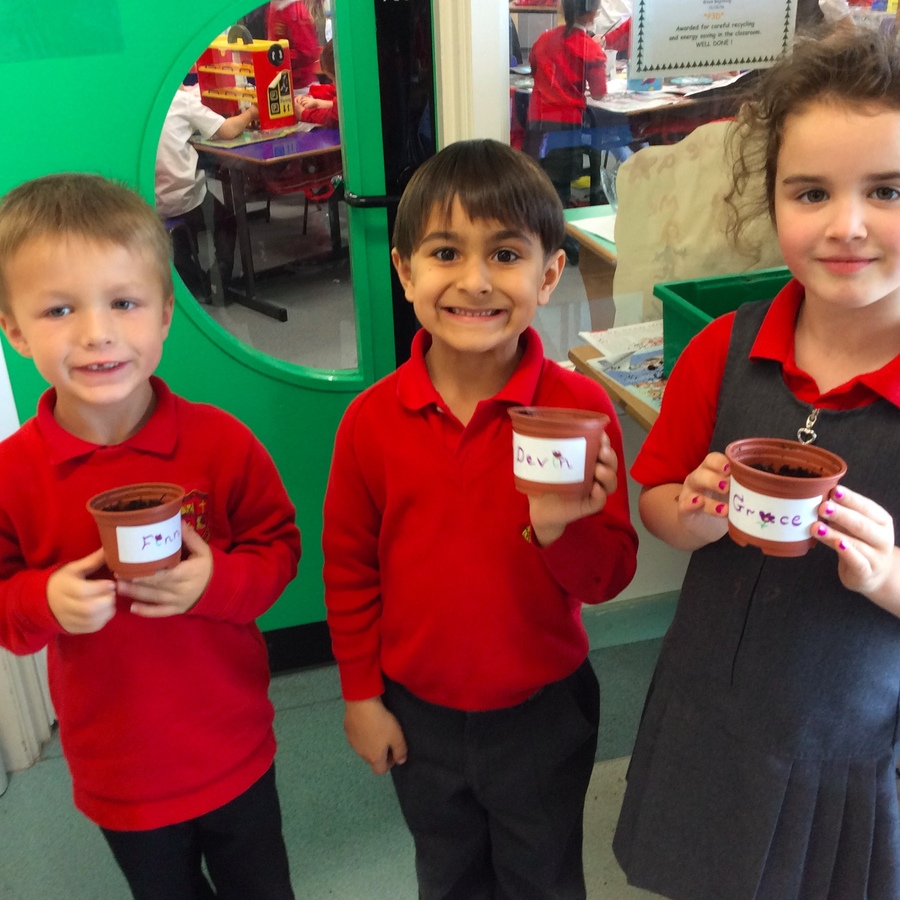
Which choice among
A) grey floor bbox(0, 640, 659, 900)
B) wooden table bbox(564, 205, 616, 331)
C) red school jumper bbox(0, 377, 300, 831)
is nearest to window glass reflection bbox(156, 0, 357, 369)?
wooden table bbox(564, 205, 616, 331)

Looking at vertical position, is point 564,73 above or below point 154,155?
above

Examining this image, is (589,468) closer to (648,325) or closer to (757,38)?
(648,325)

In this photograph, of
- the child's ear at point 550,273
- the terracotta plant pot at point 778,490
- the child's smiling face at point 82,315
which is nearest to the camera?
the terracotta plant pot at point 778,490

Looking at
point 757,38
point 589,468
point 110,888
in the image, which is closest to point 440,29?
point 757,38

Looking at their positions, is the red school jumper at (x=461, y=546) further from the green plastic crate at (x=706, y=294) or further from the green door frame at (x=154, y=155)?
the green door frame at (x=154, y=155)

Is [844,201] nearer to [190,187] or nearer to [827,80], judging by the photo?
[827,80]

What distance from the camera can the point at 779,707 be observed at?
113cm

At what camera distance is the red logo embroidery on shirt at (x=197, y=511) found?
118 cm

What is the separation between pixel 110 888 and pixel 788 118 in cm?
190

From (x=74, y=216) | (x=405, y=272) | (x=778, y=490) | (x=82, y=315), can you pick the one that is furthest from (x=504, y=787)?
(x=74, y=216)

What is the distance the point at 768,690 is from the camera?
1135mm

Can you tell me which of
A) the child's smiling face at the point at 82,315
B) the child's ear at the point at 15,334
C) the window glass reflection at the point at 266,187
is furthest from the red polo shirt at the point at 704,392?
the window glass reflection at the point at 266,187

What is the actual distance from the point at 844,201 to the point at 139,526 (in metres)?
0.90

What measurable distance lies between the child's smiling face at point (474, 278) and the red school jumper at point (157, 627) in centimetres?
A: 35
